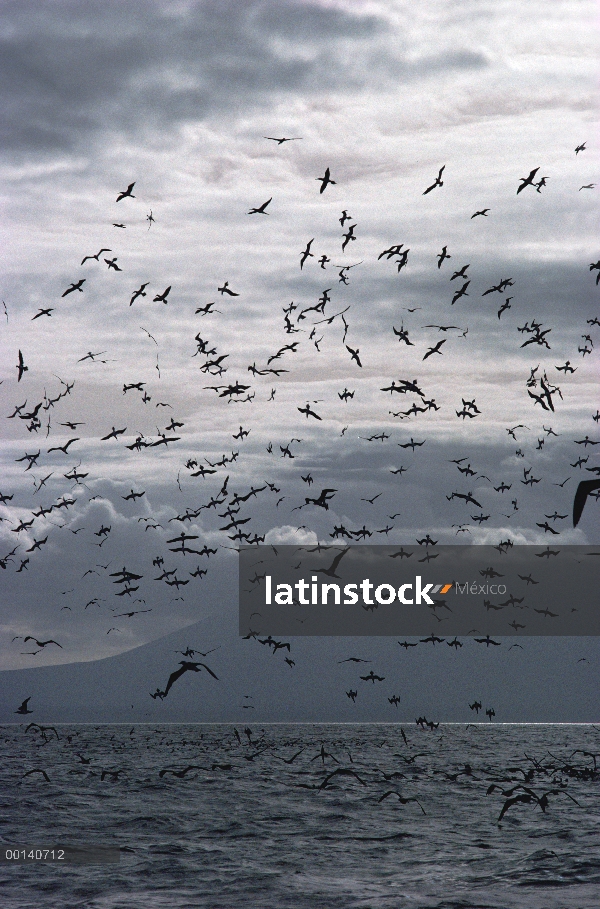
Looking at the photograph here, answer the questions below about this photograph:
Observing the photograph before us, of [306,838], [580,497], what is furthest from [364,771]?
[580,497]

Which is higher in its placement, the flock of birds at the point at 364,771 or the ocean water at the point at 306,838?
the ocean water at the point at 306,838

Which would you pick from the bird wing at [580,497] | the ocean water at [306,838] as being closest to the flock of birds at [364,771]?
the ocean water at [306,838]

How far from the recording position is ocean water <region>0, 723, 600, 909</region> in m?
30.1

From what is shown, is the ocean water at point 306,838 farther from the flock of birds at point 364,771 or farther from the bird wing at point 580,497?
the bird wing at point 580,497

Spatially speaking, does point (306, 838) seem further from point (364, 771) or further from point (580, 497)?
point (364, 771)

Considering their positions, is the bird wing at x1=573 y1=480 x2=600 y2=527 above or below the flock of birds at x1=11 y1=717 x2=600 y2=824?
above

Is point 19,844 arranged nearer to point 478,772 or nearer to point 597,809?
point 597,809

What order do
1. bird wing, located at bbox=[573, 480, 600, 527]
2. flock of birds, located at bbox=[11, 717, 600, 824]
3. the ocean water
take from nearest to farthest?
1. bird wing, located at bbox=[573, 480, 600, 527]
2. the ocean water
3. flock of birds, located at bbox=[11, 717, 600, 824]

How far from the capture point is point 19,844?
40781 mm

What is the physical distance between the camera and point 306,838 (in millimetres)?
41625

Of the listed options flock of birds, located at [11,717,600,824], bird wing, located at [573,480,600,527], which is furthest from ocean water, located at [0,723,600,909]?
bird wing, located at [573,480,600,527]

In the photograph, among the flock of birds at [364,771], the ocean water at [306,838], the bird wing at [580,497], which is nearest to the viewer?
the bird wing at [580,497]

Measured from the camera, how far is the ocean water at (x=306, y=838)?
30062 mm

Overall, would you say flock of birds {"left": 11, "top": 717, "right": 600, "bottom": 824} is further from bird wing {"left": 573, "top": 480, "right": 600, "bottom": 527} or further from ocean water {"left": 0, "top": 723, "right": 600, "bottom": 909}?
bird wing {"left": 573, "top": 480, "right": 600, "bottom": 527}
